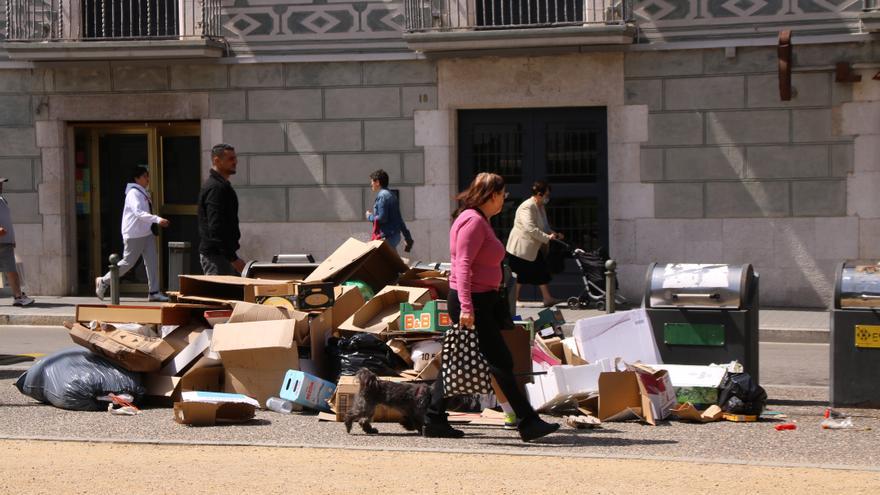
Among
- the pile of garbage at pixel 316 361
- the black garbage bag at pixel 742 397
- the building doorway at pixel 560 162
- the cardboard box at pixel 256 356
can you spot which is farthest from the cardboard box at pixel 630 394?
the building doorway at pixel 560 162

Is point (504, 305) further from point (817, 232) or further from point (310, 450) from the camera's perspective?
point (817, 232)

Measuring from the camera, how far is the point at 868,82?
57.4 feet

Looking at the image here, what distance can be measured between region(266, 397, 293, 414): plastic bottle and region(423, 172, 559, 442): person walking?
4.38 feet

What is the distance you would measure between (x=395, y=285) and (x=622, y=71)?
317 inches

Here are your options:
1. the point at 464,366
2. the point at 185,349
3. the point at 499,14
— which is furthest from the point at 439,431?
the point at 499,14

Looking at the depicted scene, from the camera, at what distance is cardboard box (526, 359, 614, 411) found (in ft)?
30.9

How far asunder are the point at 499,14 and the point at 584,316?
4.48m

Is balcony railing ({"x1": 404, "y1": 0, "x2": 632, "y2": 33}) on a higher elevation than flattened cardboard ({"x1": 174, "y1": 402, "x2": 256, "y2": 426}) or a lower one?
higher

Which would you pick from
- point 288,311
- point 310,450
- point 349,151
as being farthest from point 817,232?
point 310,450

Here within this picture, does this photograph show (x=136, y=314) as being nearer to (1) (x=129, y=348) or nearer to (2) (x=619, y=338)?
(1) (x=129, y=348)

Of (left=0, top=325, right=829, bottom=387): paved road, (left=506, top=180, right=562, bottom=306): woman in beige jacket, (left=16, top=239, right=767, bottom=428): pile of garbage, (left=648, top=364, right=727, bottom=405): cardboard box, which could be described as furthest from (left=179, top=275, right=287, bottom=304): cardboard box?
(left=506, top=180, right=562, bottom=306): woman in beige jacket

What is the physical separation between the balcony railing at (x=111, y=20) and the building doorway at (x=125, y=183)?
133 centimetres

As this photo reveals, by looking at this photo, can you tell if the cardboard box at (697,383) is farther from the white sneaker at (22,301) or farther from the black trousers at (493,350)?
the white sneaker at (22,301)

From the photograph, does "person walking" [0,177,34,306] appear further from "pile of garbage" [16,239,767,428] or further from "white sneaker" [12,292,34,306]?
"pile of garbage" [16,239,767,428]
